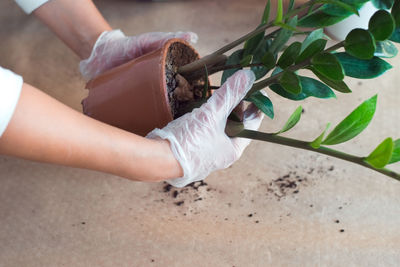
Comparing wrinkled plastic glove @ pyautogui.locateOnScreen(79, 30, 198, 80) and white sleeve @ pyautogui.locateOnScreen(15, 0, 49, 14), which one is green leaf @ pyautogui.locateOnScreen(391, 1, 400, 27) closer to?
wrinkled plastic glove @ pyautogui.locateOnScreen(79, 30, 198, 80)

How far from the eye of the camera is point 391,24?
0.61m

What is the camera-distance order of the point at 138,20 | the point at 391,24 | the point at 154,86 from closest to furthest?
1. the point at 391,24
2. the point at 154,86
3. the point at 138,20

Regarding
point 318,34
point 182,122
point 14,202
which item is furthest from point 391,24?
point 14,202

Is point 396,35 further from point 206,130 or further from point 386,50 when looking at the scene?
point 206,130

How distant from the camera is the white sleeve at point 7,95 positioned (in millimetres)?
583

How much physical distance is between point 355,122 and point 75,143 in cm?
47

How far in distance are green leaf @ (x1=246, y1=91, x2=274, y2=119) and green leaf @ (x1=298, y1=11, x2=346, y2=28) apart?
0.16 m

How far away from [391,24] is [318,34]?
19cm

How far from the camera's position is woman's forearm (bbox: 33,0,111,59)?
1.01 meters

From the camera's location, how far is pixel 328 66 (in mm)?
675

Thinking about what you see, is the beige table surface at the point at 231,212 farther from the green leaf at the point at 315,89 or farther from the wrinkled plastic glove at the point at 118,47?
the green leaf at the point at 315,89

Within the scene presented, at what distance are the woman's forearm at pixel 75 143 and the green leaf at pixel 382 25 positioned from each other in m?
0.42

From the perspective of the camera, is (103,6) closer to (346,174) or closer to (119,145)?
(119,145)

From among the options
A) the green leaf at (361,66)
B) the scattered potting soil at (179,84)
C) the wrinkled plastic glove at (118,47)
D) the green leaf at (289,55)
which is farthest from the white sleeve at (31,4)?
the green leaf at (361,66)
